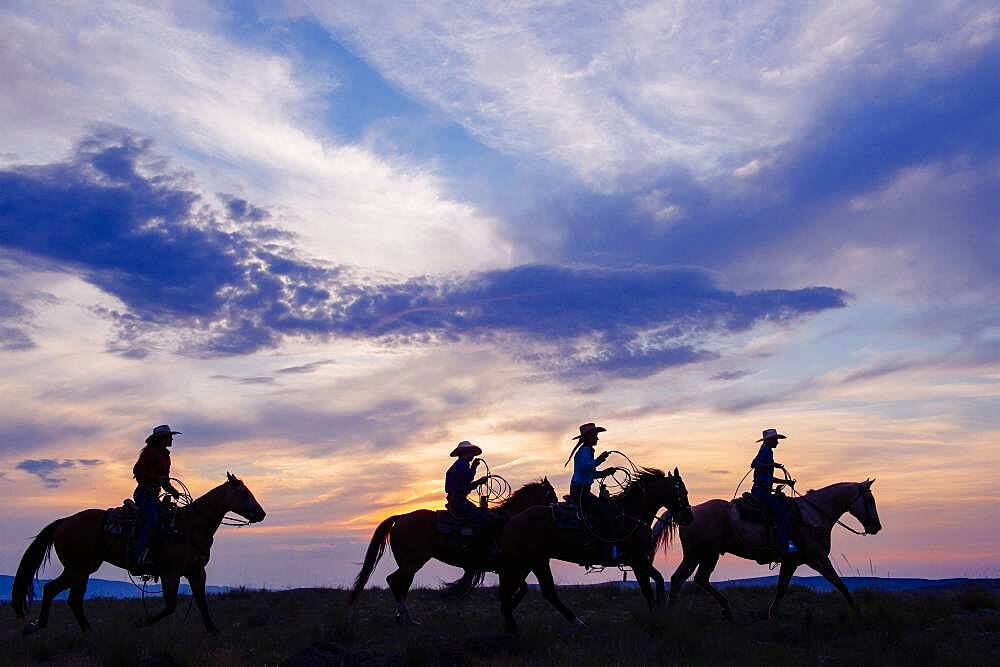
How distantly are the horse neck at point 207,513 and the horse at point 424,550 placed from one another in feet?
9.79

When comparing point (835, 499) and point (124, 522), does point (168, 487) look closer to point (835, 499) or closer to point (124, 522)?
point (124, 522)

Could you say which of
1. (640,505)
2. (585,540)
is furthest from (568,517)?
(640,505)

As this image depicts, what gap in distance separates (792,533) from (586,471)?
4.97 m

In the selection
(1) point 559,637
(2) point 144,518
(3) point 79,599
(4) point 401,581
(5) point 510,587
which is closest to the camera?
(1) point 559,637

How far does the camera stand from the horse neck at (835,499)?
1848cm

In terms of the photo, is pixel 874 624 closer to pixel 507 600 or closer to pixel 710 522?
pixel 710 522

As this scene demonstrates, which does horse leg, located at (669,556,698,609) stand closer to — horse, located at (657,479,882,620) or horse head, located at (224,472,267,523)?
horse, located at (657,479,882,620)

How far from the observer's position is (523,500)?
17.8 m

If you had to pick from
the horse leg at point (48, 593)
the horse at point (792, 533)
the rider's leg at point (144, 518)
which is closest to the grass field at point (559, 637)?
the horse leg at point (48, 593)

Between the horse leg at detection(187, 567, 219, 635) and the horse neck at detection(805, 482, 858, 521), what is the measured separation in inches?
464

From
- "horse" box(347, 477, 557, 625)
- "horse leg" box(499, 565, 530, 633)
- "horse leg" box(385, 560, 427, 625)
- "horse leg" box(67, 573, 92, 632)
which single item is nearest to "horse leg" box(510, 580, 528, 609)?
"horse leg" box(499, 565, 530, 633)

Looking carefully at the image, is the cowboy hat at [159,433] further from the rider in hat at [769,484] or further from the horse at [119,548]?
the rider in hat at [769,484]

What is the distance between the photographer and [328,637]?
49.4 ft

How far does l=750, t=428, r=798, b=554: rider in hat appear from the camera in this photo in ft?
59.5
